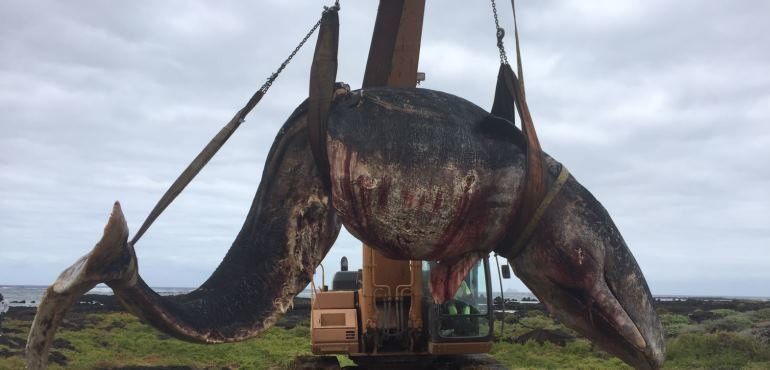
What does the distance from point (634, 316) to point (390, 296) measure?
8701 millimetres

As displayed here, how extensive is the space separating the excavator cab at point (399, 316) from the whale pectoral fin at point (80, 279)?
28.2ft

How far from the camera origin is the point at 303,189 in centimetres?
329

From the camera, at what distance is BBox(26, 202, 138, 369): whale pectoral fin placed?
96.0 inches

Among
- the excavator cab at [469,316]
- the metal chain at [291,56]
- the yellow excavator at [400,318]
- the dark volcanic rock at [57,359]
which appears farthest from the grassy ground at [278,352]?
the metal chain at [291,56]

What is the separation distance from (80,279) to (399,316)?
9.84 m

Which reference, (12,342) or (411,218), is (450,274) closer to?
(411,218)

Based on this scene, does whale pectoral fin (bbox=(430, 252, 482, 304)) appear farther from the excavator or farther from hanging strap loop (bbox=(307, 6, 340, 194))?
hanging strap loop (bbox=(307, 6, 340, 194))

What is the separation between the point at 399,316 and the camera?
12039 mm

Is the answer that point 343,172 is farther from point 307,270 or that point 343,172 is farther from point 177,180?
point 177,180

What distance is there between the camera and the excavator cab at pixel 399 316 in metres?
11.1

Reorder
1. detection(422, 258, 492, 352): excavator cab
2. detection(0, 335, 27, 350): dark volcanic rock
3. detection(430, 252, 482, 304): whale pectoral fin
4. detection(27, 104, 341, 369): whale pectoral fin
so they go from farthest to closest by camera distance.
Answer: detection(0, 335, 27, 350): dark volcanic rock → detection(422, 258, 492, 352): excavator cab → detection(430, 252, 482, 304): whale pectoral fin → detection(27, 104, 341, 369): whale pectoral fin

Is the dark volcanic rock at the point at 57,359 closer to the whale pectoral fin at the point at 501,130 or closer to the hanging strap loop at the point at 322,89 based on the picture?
the hanging strap loop at the point at 322,89

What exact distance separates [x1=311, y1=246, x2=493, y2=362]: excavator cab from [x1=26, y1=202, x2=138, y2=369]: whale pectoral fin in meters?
8.59

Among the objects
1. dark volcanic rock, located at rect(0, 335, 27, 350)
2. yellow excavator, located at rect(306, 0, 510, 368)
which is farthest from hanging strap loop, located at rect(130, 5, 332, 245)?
dark volcanic rock, located at rect(0, 335, 27, 350)
